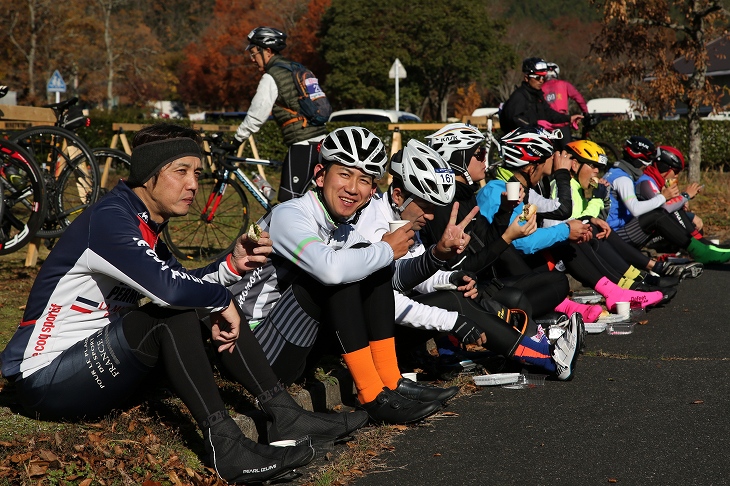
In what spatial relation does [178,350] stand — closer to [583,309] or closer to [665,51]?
[583,309]

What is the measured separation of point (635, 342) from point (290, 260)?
11.4 ft

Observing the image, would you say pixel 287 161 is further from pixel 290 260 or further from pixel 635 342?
pixel 290 260

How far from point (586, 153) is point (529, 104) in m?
2.43

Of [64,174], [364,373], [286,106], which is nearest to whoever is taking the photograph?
[364,373]

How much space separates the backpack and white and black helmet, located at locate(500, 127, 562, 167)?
2.16 meters

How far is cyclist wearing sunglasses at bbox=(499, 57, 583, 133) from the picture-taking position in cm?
1086

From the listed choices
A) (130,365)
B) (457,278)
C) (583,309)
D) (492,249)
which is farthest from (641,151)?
(130,365)

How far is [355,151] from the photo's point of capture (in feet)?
15.8

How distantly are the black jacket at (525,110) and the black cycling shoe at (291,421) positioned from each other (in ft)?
23.0

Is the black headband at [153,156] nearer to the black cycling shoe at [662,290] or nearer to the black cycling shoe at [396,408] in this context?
the black cycling shoe at [396,408]

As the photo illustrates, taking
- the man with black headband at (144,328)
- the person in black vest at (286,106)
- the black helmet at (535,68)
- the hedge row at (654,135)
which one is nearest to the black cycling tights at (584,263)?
the person in black vest at (286,106)

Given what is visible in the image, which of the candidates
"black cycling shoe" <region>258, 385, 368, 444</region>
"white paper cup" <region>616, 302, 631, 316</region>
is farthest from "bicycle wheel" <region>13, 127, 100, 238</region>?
"white paper cup" <region>616, 302, 631, 316</region>

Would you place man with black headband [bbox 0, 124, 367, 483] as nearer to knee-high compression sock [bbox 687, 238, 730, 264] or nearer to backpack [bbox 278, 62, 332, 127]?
backpack [bbox 278, 62, 332, 127]

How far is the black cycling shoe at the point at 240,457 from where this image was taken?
386 cm
